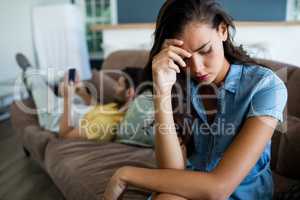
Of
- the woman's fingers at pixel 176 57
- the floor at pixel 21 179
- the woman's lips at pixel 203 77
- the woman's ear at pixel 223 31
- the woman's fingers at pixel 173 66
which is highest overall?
the woman's ear at pixel 223 31

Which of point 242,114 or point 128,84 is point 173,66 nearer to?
point 242,114

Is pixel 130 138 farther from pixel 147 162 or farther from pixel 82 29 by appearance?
pixel 82 29

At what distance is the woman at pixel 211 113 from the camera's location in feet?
2.75

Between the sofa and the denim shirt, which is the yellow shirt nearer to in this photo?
the sofa

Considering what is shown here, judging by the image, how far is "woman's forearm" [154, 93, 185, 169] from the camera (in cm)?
95

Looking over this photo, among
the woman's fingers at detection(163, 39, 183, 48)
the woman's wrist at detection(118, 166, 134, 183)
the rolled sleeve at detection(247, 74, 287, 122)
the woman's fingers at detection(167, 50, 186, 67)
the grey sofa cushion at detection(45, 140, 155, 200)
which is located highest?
the woman's fingers at detection(163, 39, 183, 48)

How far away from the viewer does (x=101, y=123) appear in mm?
1979

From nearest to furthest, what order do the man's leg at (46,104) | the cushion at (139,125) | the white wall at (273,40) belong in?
the cushion at (139,125) → the man's leg at (46,104) → the white wall at (273,40)

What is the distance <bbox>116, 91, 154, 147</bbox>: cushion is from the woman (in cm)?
79

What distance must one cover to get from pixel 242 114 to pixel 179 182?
28cm

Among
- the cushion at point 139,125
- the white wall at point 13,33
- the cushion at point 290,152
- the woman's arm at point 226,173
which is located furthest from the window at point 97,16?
the woman's arm at point 226,173

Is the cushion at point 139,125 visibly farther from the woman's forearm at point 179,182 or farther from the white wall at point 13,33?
the white wall at point 13,33

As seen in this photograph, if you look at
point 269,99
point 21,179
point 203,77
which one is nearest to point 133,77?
point 21,179

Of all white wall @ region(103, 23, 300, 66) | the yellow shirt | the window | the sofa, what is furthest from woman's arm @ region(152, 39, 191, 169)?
the window
